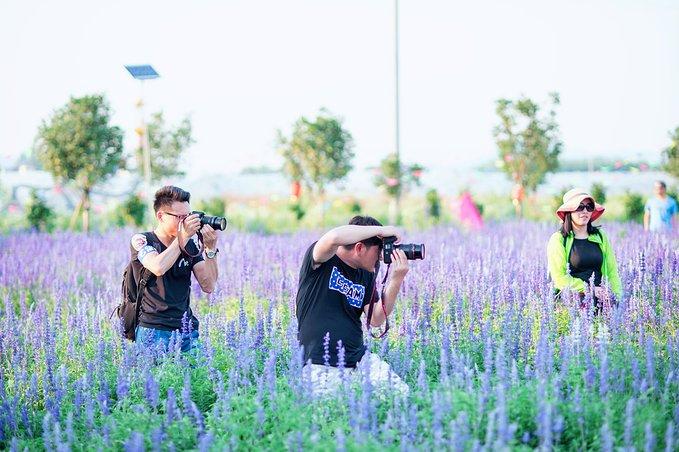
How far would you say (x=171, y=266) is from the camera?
4.84m

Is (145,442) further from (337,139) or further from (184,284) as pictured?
(337,139)

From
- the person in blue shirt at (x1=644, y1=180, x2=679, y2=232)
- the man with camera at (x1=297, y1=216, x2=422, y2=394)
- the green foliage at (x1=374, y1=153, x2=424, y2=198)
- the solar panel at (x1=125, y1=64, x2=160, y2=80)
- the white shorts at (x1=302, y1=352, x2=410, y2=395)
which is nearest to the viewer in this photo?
the white shorts at (x1=302, y1=352, x2=410, y2=395)

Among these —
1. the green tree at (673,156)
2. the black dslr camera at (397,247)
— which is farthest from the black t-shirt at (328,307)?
the green tree at (673,156)

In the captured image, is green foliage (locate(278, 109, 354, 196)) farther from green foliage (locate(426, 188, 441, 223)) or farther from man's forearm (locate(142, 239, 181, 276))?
man's forearm (locate(142, 239, 181, 276))

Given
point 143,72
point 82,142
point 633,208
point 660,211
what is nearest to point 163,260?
point 143,72

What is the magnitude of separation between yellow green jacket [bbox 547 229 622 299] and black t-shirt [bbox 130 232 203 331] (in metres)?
2.62

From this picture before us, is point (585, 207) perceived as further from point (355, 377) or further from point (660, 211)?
point (660, 211)

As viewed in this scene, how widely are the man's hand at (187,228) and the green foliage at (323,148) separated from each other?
16828mm

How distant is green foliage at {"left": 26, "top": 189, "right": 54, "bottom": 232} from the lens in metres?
16.4

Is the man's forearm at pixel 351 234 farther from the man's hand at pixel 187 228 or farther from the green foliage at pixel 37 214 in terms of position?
the green foliage at pixel 37 214

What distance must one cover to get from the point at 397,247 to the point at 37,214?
1376 centimetres

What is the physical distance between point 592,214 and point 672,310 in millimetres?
968

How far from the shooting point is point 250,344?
4434 millimetres

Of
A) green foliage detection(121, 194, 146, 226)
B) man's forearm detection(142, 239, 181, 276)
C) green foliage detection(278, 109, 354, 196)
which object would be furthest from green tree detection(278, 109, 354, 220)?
man's forearm detection(142, 239, 181, 276)
